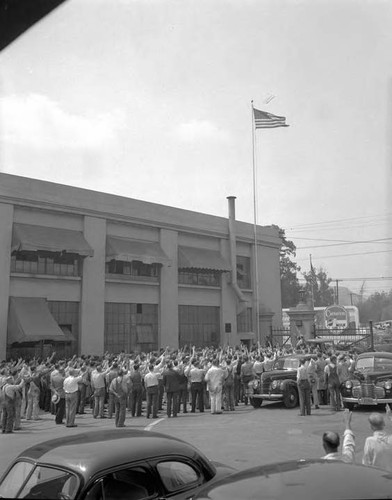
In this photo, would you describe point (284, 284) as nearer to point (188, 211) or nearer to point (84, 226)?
point (188, 211)

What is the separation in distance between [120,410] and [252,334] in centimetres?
2535

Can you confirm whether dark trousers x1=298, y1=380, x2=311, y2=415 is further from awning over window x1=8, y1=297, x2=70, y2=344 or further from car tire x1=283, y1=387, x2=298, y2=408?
awning over window x1=8, y1=297, x2=70, y2=344

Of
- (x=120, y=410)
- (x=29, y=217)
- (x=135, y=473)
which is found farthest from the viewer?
(x=29, y=217)

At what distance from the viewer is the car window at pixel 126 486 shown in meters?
4.47

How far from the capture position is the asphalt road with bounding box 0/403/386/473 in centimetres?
977

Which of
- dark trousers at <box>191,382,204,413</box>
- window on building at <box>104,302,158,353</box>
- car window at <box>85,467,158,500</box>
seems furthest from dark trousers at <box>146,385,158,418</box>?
window on building at <box>104,302,158,353</box>

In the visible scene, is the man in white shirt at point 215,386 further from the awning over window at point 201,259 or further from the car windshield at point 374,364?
the awning over window at point 201,259

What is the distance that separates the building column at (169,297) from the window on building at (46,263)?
6.28 meters

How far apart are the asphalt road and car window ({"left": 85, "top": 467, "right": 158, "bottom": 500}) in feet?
14.1

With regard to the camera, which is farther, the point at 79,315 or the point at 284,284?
the point at 284,284

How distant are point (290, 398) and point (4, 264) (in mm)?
15534

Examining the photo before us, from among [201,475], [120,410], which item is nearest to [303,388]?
[120,410]

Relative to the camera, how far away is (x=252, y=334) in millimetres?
37625

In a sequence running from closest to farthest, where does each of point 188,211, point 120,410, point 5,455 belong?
1. point 5,455
2. point 120,410
3. point 188,211
